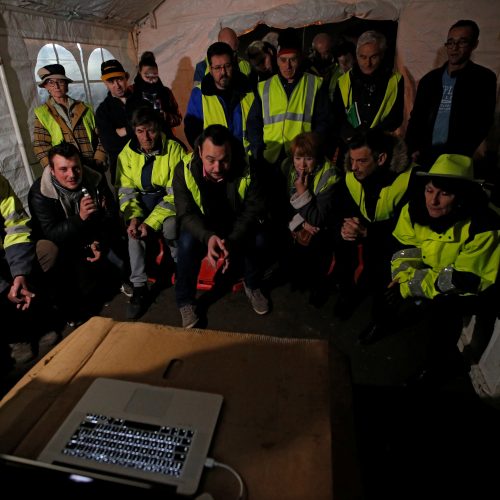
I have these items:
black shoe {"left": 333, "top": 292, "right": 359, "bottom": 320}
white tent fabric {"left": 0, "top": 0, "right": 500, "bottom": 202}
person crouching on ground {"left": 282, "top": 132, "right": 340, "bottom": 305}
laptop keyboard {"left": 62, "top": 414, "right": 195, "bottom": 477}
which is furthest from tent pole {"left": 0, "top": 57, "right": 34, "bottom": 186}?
laptop keyboard {"left": 62, "top": 414, "right": 195, "bottom": 477}

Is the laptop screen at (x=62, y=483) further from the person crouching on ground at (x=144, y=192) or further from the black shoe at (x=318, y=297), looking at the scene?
the black shoe at (x=318, y=297)

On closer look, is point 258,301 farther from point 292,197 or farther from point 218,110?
point 218,110

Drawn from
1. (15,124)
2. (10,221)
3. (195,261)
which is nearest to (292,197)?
(195,261)

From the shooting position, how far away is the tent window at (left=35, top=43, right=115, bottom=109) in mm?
3965

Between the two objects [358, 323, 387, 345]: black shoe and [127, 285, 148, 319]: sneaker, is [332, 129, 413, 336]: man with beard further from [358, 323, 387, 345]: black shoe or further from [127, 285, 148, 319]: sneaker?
[127, 285, 148, 319]: sneaker

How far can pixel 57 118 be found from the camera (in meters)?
3.50

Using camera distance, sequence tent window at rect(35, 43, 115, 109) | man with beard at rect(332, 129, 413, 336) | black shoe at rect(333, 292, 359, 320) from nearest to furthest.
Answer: man with beard at rect(332, 129, 413, 336) < black shoe at rect(333, 292, 359, 320) < tent window at rect(35, 43, 115, 109)

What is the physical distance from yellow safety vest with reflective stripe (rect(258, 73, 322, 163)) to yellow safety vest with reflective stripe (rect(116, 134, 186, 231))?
864mm

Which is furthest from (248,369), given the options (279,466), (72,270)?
(72,270)

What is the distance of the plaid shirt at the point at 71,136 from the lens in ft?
11.5

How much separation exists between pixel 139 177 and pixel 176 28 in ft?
12.0

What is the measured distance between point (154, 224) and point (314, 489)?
2.39 metres

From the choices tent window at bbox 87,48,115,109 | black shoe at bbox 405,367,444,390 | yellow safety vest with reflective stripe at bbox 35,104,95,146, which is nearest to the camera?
black shoe at bbox 405,367,444,390

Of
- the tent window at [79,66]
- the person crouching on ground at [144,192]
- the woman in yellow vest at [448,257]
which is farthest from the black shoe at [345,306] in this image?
the tent window at [79,66]
